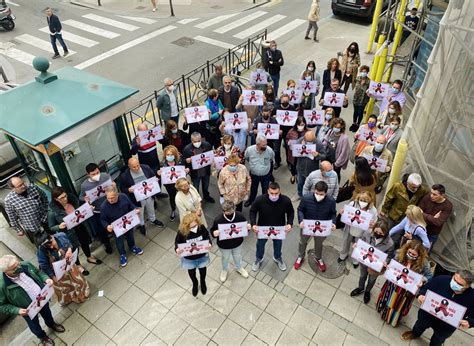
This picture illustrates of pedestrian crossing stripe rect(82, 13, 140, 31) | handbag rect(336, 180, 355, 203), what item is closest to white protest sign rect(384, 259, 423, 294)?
handbag rect(336, 180, 355, 203)

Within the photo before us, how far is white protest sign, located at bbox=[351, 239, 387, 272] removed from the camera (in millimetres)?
5801

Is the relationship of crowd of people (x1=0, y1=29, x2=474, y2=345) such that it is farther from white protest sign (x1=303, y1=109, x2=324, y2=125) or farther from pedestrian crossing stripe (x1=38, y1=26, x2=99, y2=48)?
pedestrian crossing stripe (x1=38, y1=26, x2=99, y2=48)

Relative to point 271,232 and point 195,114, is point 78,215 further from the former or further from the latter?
point 195,114

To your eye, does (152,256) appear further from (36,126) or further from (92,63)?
(92,63)

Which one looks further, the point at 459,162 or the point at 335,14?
the point at 335,14

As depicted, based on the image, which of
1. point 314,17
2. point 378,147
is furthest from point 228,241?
point 314,17

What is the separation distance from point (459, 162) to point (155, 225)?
5619 mm

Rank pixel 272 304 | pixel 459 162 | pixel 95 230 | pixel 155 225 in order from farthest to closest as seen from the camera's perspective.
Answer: pixel 155 225
pixel 95 230
pixel 272 304
pixel 459 162

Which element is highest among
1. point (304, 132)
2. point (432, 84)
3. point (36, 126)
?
point (432, 84)

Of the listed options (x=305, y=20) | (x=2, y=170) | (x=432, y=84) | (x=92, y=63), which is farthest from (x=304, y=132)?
(x=305, y=20)

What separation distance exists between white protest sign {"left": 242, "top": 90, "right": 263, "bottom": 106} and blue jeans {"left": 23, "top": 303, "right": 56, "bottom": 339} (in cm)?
570

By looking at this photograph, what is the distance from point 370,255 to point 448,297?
1.13 metres

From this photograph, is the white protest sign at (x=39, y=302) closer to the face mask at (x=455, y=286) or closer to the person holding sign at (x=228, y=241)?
the person holding sign at (x=228, y=241)

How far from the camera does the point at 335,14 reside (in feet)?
61.6
